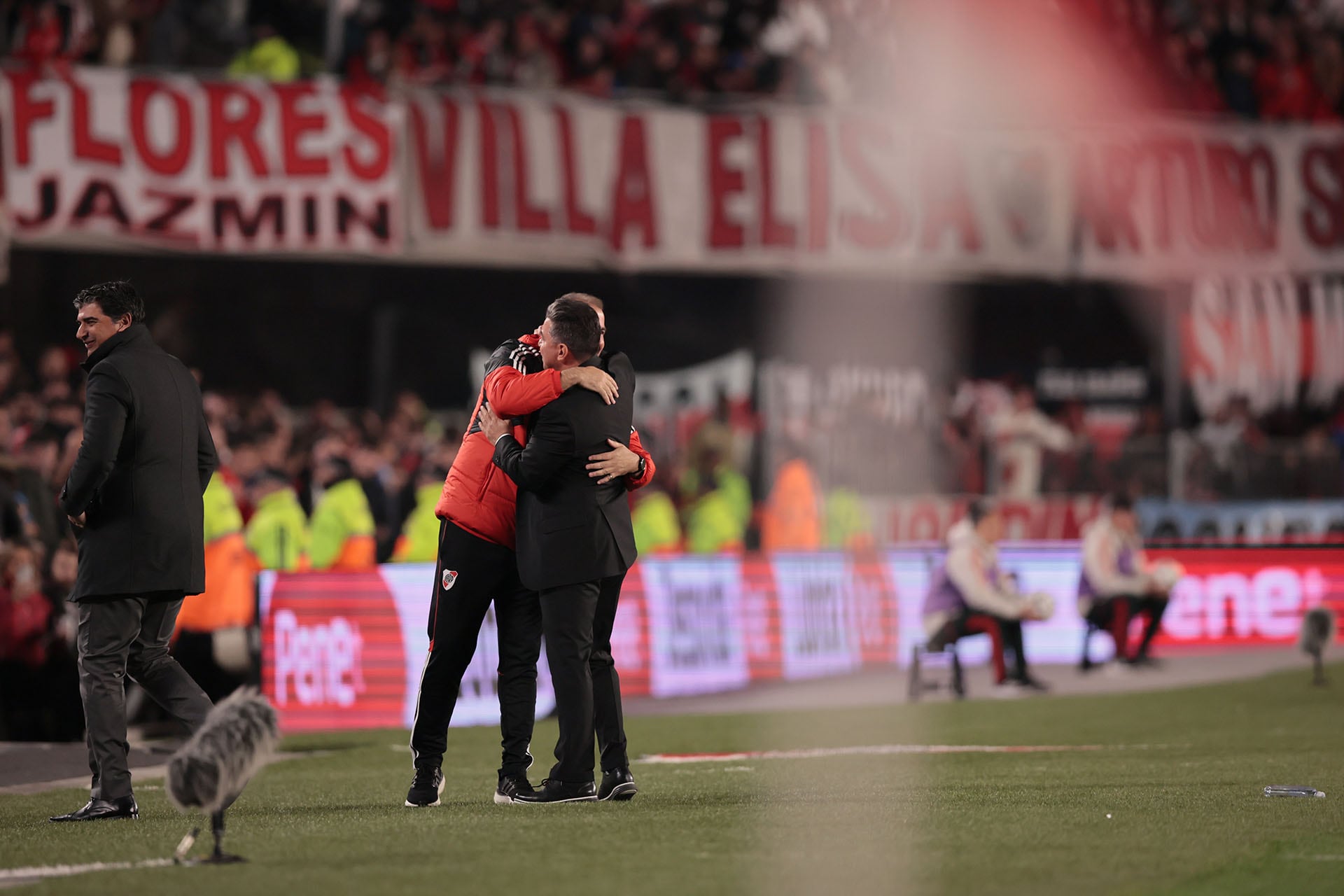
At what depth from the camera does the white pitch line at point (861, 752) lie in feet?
34.4

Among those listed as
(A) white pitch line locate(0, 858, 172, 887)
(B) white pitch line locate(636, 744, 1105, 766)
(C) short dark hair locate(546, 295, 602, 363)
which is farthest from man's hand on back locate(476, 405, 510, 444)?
(B) white pitch line locate(636, 744, 1105, 766)

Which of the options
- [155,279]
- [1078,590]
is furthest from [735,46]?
[1078,590]

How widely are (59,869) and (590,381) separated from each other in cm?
253

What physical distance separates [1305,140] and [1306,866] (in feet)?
56.2

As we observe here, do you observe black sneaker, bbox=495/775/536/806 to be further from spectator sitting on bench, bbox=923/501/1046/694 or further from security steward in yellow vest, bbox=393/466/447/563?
spectator sitting on bench, bbox=923/501/1046/694

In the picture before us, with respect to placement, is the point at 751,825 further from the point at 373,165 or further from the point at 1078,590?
the point at 373,165

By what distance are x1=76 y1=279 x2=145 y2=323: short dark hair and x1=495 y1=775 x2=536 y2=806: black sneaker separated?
7.51 ft

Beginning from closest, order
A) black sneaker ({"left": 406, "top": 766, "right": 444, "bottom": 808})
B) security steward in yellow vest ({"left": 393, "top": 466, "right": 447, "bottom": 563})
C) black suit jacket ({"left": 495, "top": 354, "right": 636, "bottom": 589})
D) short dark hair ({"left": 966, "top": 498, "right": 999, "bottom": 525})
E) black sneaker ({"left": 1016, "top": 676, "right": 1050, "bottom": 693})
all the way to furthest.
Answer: black suit jacket ({"left": 495, "top": 354, "right": 636, "bottom": 589}) < black sneaker ({"left": 406, "top": 766, "right": 444, "bottom": 808}) < security steward in yellow vest ({"left": 393, "top": 466, "right": 447, "bottom": 563}) < black sneaker ({"left": 1016, "top": 676, "right": 1050, "bottom": 693}) < short dark hair ({"left": 966, "top": 498, "right": 999, "bottom": 525})

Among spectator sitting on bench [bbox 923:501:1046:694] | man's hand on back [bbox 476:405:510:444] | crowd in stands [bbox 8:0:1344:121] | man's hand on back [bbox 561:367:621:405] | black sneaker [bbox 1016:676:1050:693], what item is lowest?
black sneaker [bbox 1016:676:1050:693]

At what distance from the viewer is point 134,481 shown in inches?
304

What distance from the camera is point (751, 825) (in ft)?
24.1

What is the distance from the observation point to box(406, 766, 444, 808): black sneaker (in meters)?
7.89

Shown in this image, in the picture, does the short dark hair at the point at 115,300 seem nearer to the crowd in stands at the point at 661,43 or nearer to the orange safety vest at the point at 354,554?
the orange safety vest at the point at 354,554

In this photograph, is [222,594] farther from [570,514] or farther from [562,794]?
[570,514]
